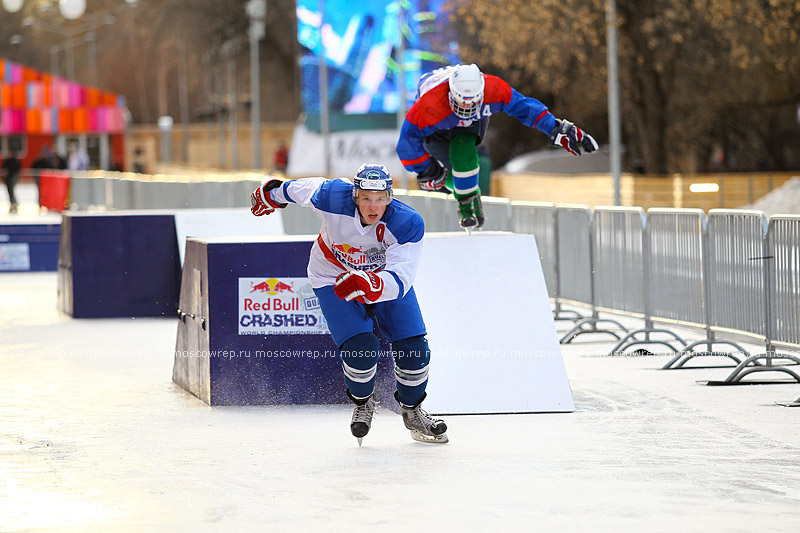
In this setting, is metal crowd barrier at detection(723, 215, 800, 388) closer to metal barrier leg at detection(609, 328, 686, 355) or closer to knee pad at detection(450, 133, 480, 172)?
metal barrier leg at detection(609, 328, 686, 355)

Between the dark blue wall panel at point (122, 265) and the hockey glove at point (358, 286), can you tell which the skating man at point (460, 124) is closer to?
the hockey glove at point (358, 286)

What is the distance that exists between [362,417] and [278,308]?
1.96m

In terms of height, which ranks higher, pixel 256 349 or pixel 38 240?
pixel 38 240

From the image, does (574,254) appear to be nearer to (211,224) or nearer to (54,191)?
(211,224)

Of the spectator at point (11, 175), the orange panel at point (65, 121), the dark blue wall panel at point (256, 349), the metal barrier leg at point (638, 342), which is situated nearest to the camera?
the dark blue wall panel at point (256, 349)

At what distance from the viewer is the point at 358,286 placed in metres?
7.84

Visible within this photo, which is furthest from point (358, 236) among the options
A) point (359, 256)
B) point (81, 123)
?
point (81, 123)

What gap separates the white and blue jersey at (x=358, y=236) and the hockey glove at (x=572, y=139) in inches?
96.3

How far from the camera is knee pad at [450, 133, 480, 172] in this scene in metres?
10.9

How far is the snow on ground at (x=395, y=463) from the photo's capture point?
21.6ft

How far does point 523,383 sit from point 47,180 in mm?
35404

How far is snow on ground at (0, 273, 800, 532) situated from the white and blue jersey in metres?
1.06

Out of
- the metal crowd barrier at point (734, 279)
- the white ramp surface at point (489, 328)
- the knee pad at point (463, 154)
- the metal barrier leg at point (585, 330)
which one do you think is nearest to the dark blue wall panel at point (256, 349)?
the white ramp surface at point (489, 328)

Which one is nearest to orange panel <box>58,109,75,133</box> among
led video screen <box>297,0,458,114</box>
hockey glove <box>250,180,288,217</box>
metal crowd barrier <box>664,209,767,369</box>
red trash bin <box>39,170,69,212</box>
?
led video screen <box>297,0,458,114</box>
